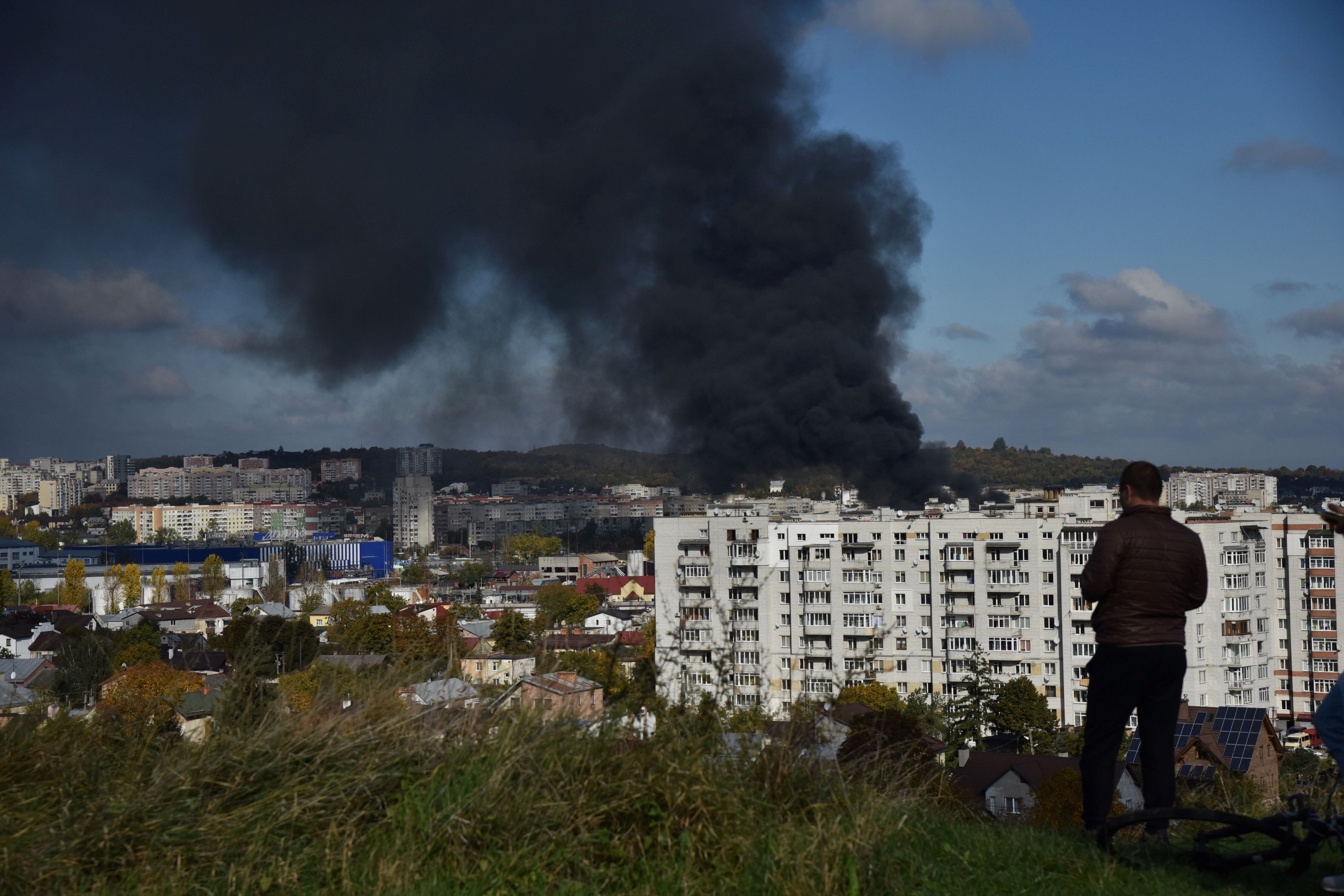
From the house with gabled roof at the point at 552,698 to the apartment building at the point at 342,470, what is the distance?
463 feet

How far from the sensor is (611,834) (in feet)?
7.16

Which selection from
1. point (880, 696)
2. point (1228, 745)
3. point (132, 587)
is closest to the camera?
point (1228, 745)

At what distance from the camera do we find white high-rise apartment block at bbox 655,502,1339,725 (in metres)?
19.8

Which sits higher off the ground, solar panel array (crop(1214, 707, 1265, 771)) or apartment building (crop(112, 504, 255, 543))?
solar panel array (crop(1214, 707, 1265, 771))

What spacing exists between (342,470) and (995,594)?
132 meters

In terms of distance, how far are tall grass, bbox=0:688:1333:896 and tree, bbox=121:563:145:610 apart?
4542cm

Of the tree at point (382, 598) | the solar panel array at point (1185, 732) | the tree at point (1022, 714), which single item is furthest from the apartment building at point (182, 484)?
the solar panel array at point (1185, 732)

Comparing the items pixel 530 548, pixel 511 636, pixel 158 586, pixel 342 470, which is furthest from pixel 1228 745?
pixel 342 470

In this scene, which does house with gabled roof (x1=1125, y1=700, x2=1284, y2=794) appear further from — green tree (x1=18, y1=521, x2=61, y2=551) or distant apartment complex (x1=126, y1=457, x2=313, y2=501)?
distant apartment complex (x1=126, y1=457, x2=313, y2=501)

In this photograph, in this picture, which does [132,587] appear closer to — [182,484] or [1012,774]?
[1012,774]

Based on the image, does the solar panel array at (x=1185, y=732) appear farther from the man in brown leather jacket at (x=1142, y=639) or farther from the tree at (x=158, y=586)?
the tree at (x=158, y=586)

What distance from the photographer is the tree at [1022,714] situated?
50.0ft

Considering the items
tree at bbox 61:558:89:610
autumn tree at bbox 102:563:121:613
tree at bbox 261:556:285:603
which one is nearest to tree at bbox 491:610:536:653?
tree at bbox 261:556:285:603

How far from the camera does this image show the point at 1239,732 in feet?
30.9
